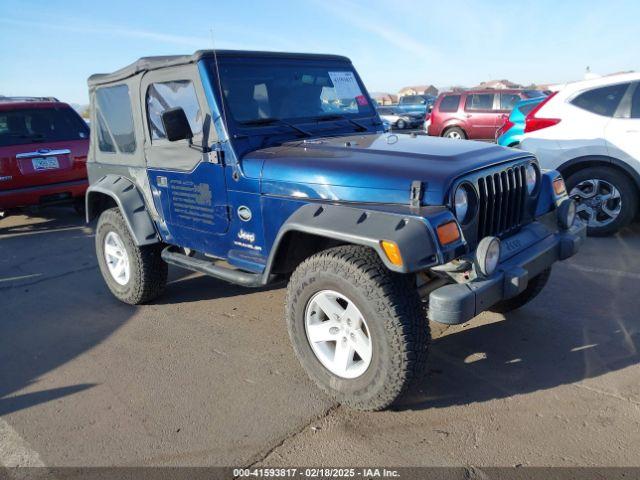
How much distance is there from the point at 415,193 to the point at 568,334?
186 centimetres

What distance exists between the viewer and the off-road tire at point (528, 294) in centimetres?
384

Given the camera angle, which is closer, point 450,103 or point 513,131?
point 513,131

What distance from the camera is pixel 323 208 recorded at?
9.57 feet

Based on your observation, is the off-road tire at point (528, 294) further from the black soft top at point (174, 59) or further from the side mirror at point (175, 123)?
the side mirror at point (175, 123)

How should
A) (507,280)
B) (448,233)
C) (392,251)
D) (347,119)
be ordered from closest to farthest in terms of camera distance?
(392,251) < (448,233) < (507,280) < (347,119)

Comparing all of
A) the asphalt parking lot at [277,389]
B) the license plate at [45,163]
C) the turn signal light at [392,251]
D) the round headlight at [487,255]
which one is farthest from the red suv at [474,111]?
the turn signal light at [392,251]

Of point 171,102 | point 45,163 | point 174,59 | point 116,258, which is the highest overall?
point 174,59

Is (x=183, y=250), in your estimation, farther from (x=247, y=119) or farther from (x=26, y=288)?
(x=26, y=288)

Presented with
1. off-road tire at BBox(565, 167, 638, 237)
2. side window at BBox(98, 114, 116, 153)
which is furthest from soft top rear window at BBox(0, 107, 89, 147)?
off-road tire at BBox(565, 167, 638, 237)

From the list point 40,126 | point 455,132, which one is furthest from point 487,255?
point 455,132

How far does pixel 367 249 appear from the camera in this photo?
111 inches

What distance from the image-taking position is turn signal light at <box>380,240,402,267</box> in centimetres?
249

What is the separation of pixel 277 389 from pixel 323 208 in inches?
46.3

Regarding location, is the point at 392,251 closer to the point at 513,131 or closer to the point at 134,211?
the point at 134,211
